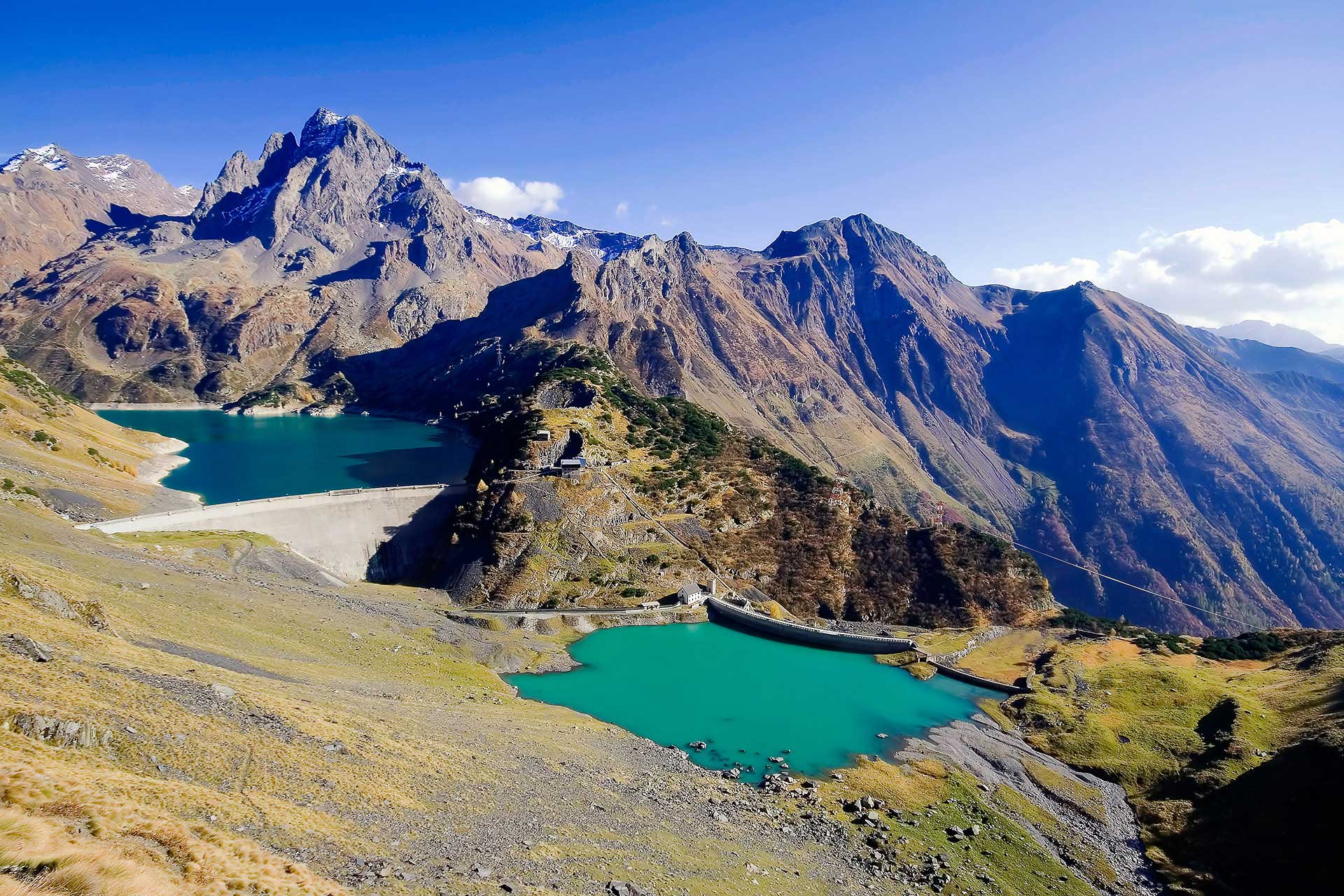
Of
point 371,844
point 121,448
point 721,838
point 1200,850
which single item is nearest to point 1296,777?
point 1200,850

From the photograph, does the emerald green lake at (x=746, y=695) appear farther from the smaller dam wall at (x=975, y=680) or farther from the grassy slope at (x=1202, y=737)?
the grassy slope at (x=1202, y=737)

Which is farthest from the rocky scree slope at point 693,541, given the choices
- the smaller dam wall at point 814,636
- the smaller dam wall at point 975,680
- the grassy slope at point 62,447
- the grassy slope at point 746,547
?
the grassy slope at point 62,447

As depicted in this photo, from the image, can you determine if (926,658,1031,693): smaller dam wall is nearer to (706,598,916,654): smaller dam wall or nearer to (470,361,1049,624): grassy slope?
(706,598,916,654): smaller dam wall

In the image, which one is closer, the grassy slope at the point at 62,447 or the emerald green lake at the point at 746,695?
the emerald green lake at the point at 746,695

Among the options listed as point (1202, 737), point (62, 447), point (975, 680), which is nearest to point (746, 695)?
point (975, 680)

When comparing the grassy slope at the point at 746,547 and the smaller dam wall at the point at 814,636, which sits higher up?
the grassy slope at the point at 746,547

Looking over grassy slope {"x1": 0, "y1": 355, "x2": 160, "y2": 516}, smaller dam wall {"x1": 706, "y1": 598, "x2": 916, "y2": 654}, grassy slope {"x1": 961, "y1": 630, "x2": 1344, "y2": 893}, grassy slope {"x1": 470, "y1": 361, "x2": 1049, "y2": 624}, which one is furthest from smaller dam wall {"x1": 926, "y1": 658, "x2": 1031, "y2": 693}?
grassy slope {"x1": 0, "y1": 355, "x2": 160, "y2": 516}
